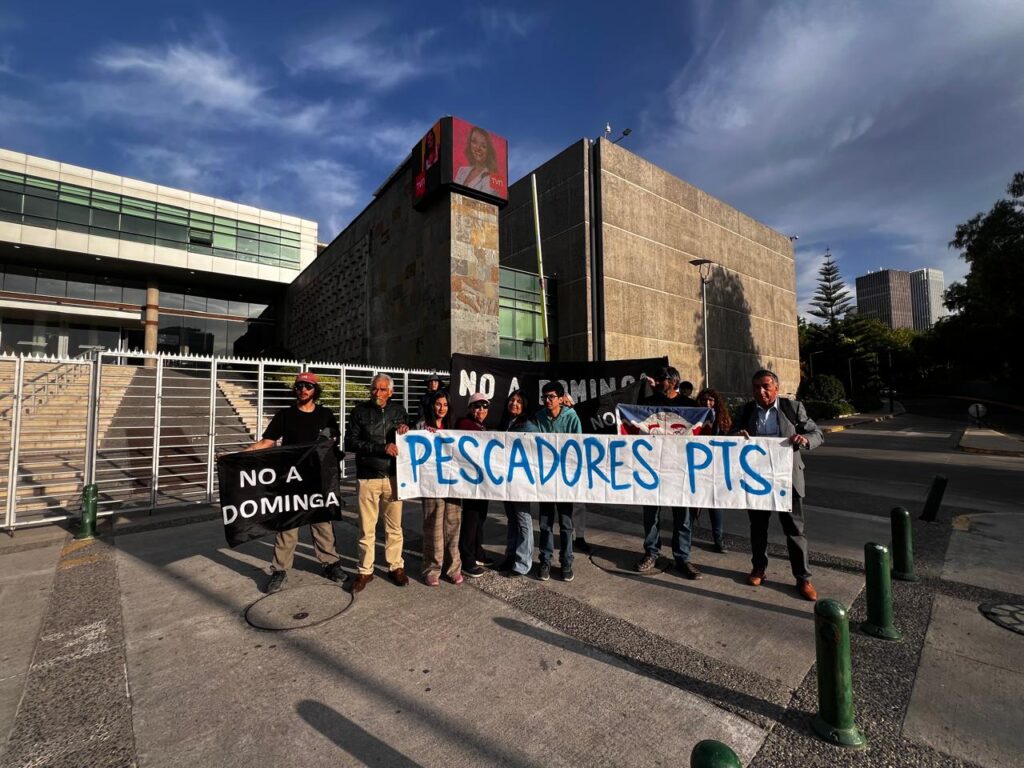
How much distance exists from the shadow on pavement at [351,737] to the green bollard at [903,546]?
4.91 meters

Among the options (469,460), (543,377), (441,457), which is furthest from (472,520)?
(543,377)

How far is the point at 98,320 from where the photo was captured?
1202 inches

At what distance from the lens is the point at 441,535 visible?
4.73 metres

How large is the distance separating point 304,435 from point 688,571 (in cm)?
430

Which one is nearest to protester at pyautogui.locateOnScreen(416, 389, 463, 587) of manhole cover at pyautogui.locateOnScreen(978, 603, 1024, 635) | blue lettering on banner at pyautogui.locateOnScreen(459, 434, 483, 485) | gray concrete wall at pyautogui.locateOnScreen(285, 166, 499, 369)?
blue lettering on banner at pyautogui.locateOnScreen(459, 434, 483, 485)

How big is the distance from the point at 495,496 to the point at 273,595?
233cm

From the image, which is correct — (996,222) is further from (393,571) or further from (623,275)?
(393,571)

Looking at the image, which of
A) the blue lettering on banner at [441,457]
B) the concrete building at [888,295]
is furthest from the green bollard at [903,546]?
the concrete building at [888,295]

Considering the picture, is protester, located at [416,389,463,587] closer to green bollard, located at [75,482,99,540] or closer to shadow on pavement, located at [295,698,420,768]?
shadow on pavement, located at [295,698,420,768]

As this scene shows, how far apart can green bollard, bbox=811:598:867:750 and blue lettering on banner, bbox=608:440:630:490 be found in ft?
7.67

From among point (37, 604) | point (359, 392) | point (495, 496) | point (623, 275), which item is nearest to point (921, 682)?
point (495, 496)

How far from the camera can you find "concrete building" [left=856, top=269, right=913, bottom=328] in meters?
149

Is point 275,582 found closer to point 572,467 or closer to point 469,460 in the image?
point 469,460

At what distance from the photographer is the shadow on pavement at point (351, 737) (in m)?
2.32
